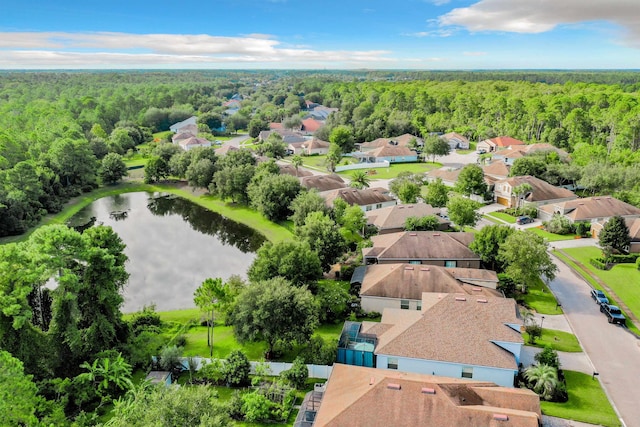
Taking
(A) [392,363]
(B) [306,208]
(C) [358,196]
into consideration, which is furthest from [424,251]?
(C) [358,196]

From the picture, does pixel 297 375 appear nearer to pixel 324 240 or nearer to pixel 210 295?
pixel 210 295

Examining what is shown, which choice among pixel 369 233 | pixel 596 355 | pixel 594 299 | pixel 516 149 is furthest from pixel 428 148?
pixel 596 355

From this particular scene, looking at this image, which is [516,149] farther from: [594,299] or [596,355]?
[596,355]

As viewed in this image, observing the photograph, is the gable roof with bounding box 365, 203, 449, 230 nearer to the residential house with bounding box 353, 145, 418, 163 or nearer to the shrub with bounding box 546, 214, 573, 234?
the shrub with bounding box 546, 214, 573, 234

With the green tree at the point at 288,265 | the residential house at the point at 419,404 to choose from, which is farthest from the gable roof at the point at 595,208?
the residential house at the point at 419,404

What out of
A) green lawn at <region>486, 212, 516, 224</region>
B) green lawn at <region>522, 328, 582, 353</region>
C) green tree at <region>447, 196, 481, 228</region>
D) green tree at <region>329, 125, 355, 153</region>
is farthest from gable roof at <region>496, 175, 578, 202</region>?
green tree at <region>329, 125, 355, 153</region>

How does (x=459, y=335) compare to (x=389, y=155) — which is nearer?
(x=459, y=335)
